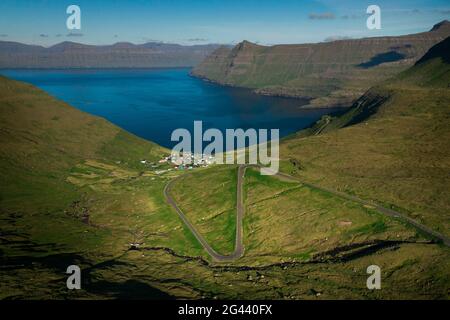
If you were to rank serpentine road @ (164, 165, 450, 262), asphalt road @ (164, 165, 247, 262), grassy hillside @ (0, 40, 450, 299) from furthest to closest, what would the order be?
1. asphalt road @ (164, 165, 247, 262)
2. serpentine road @ (164, 165, 450, 262)
3. grassy hillside @ (0, 40, 450, 299)

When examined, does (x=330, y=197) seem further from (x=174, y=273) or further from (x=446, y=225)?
(x=174, y=273)

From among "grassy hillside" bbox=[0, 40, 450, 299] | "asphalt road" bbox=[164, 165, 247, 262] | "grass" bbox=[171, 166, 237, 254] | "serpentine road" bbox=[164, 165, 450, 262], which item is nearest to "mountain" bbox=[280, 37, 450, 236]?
"grassy hillside" bbox=[0, 40, 450, 299]

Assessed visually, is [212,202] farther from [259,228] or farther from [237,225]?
[259,228]

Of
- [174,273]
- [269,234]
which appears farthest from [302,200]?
[174,273]

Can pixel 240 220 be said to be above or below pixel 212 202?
below

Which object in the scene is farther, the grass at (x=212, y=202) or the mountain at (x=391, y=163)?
the grass at (x=212, y=202)

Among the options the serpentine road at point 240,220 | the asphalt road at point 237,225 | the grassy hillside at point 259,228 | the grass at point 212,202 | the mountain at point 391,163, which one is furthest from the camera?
the grass at point 212,202

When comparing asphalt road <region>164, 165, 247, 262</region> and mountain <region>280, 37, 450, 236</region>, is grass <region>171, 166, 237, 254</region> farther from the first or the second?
mountain <region>280, 37, 450, 236</region>

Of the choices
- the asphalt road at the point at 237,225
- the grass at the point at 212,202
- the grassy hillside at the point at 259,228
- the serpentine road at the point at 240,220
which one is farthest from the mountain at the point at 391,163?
the grass at the point at 212,202

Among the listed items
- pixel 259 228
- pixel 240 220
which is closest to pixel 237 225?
pixel 240 220

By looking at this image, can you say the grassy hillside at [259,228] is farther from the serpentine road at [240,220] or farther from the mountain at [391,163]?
the serpentine road at [240,220]

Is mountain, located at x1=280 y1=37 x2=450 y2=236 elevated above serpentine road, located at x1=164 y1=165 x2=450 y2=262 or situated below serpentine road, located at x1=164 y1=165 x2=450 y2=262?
above
